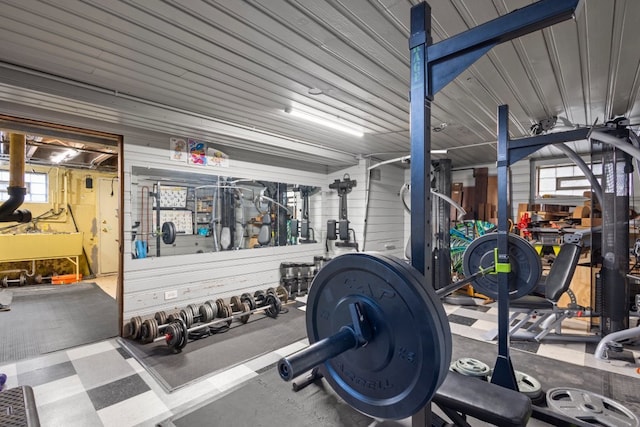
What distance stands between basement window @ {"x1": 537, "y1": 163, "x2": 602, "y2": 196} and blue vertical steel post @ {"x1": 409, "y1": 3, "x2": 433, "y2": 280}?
5965mm

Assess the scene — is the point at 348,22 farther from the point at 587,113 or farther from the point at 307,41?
the point at 587,113

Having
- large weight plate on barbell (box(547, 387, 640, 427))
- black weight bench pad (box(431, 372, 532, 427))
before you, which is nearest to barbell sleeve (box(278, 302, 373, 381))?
black weight bench pad (box(431, 372, 532, 427))

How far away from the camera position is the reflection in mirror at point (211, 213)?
390 cm

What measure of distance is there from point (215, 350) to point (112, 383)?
920mm

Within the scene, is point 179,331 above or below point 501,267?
below

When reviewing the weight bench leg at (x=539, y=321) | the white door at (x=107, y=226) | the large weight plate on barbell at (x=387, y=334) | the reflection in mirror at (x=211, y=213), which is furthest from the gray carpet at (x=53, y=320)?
the weight bench leg at (x=539, y=321)

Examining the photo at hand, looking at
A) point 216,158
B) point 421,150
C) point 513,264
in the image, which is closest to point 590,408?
point 513,264

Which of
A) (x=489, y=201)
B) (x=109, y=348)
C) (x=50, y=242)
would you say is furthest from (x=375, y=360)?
(x=50, y=242)

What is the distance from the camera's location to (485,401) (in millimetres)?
1391

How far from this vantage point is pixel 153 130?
150 inches

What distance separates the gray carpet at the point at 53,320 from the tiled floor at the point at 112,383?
0.32 m

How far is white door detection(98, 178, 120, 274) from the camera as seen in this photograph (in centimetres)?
735

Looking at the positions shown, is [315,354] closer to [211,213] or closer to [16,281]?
[211,213]

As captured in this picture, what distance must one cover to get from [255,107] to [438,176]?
382 centimetres
